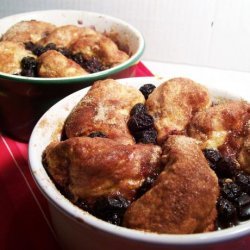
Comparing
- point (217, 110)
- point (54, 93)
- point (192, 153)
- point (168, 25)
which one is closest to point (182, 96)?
point (217, 110)

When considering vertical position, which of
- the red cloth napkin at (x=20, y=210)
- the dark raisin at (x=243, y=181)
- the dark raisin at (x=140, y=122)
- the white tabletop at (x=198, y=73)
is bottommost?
the white tabletop at (x=198, y=73)

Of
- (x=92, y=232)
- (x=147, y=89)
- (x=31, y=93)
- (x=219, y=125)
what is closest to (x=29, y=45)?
(x=31, y=93)

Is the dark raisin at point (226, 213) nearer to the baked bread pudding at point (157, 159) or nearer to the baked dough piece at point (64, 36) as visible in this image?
the baked bread pudding at point (157, 159)

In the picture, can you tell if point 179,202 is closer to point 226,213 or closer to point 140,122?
point 226,213

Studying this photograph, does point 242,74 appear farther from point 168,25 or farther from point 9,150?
point 9,150

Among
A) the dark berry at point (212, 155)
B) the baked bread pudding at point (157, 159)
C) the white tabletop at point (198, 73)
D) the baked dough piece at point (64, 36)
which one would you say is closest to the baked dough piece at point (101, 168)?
the baked bread pudding at point (157, 159)
